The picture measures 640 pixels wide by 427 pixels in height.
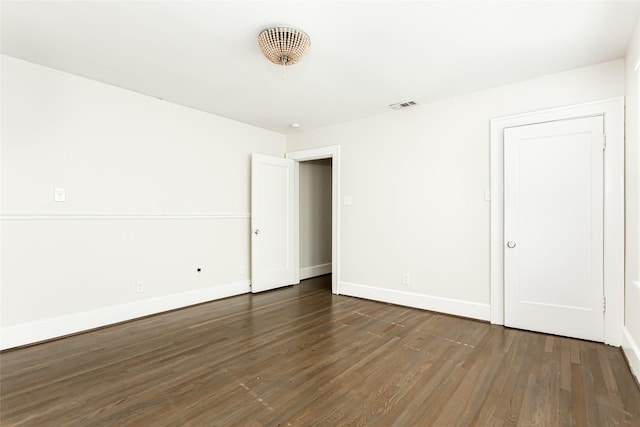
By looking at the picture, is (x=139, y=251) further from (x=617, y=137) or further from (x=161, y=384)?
(x=617, y=137)

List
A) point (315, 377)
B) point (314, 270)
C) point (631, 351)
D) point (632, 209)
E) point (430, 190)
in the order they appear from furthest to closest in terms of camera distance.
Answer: point (314, 270), point (430, 190), point (632, 209), point (631, 351), point (315, 377)

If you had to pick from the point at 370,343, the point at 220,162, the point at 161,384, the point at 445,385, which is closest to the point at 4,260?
the point at 161,384

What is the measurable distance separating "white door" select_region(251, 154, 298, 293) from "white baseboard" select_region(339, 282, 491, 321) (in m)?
1.04

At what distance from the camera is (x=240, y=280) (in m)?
4.61

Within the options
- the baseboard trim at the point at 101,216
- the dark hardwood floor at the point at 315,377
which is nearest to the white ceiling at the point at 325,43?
the baseboard trim at the point at 101,216

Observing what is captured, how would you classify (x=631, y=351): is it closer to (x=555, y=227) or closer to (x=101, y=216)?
(x=555, y=227)

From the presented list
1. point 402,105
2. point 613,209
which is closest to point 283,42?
point 402,105

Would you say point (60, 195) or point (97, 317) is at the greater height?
point (60, 195)

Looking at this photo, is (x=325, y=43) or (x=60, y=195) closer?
(x=325, y=43)

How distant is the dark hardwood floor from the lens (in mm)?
1811

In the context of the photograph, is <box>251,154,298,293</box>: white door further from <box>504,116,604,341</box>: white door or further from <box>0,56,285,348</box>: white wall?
<box>504,116,604,341</box>: white door

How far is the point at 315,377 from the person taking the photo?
2.22m

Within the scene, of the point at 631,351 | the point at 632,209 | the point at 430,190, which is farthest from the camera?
the point at 430,190

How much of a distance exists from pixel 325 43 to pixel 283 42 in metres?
0.38
